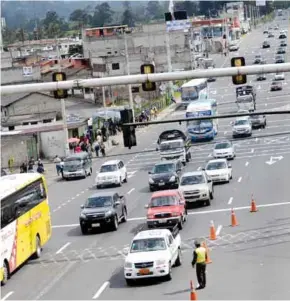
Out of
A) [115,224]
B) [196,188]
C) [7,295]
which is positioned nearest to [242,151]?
[196,188]

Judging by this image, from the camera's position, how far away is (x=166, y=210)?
34844 millimetres

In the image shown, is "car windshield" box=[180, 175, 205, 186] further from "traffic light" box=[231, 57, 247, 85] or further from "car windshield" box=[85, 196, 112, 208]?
"traffic light" box=[231, 57, 247, 85]

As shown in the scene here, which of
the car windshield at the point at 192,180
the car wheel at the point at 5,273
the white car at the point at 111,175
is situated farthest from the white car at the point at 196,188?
the car wheel at the point at 5,273

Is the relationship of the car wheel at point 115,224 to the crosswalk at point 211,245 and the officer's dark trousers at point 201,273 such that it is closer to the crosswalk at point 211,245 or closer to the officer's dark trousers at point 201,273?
the crosswalk at point 211,245

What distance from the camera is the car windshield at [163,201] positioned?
3542 cm

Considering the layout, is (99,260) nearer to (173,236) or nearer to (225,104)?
(173,236)

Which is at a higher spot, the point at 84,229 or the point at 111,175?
the point at 84,229

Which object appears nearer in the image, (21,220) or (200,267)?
(200,267)

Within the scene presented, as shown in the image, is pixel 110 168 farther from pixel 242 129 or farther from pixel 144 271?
pixel 144 271

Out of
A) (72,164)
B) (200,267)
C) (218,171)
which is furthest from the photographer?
(72,164)

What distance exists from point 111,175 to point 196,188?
37.5 ft

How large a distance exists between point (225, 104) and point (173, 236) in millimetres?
64041

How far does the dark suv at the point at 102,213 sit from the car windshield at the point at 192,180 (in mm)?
4433

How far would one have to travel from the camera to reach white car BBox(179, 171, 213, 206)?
4016 cm
